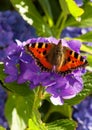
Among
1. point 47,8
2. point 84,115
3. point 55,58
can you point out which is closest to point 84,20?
A: point 47,8

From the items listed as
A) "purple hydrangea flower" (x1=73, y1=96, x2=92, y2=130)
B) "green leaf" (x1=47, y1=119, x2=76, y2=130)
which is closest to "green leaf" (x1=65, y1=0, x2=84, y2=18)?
"green leaf" (x1=47, y1=119, x2=76, y2=130)

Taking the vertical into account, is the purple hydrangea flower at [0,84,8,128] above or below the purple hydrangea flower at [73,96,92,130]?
above

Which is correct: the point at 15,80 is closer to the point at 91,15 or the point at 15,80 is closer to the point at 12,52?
the point at 12,52

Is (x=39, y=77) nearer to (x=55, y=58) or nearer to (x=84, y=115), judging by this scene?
(x=55, y=58)

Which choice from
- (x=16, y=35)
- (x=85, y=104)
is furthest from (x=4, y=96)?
(x=85, y=104)

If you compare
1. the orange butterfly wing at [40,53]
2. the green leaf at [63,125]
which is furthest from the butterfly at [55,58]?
the green leaf at [63,125]

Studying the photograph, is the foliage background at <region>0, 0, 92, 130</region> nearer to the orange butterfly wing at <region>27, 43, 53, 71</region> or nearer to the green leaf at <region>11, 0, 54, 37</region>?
the green leaf at <region>11, 0, 54, 37</region>
